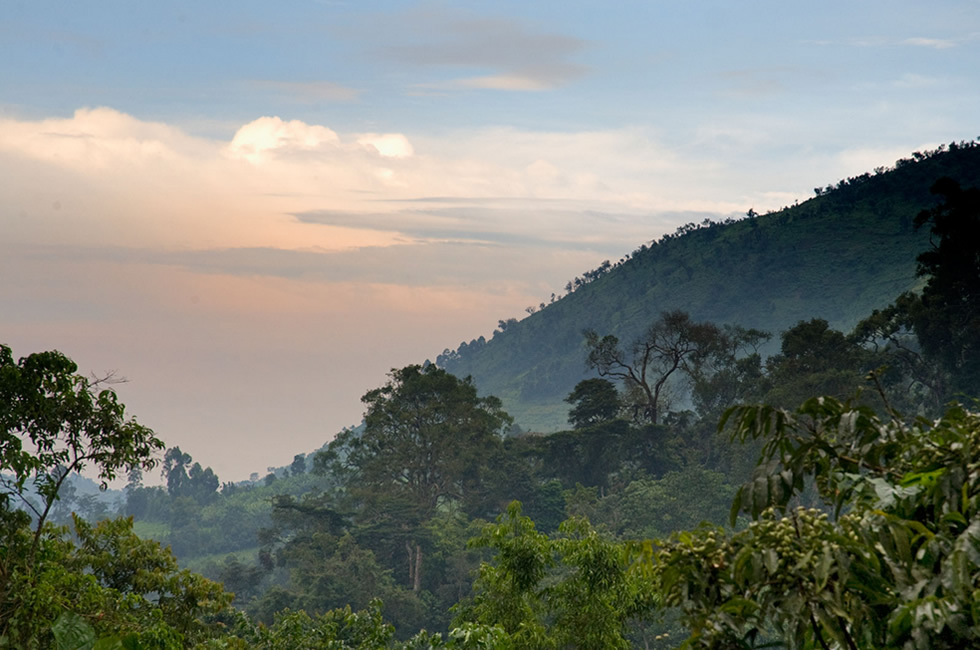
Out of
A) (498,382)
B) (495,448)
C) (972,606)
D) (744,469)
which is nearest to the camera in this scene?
(972,606)

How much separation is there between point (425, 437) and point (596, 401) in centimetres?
1045

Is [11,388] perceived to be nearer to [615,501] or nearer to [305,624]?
[305,624]

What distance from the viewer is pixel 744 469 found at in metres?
49.1

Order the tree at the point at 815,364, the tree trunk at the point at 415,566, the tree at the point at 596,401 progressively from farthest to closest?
1. the tree at the point at 596,401
2. the tree trunk at the point at 415,566
3. the tree at the point at 815,364

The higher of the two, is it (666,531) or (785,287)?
(785,287)

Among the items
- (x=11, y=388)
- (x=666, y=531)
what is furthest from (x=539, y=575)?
(x=666, y=531)

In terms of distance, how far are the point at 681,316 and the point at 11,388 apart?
47239 millimetres

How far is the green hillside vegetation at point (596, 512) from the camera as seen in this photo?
128 inches

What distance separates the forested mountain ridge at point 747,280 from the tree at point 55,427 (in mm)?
102174

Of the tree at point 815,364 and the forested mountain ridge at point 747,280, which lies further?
the forested mountain ridge at point 747,280

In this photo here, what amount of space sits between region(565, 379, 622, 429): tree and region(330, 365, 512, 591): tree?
552cm

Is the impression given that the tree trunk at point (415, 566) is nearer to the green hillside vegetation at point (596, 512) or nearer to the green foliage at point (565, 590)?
the green hillside vegetation at point (596, 512)

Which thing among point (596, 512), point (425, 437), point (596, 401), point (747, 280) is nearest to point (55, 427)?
point (596, 512)

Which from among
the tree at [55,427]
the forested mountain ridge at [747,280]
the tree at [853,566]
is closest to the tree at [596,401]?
the tree at [55,427]
